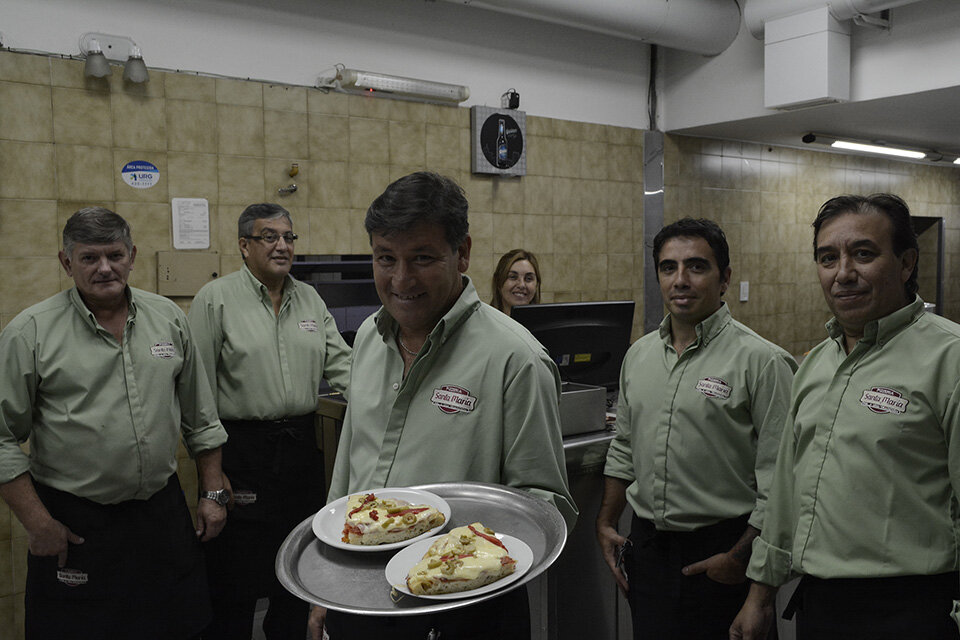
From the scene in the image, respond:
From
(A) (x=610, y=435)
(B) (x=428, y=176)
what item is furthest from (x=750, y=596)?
(B) (x=428, y=176)

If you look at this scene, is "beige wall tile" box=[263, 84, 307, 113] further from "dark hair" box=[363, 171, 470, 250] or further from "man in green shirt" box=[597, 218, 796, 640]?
"dark hair" box=[363, 171, 470, 250]

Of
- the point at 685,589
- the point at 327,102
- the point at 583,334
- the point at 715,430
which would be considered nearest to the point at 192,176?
the point at 327,102

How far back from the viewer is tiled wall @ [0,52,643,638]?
3199 millimetres

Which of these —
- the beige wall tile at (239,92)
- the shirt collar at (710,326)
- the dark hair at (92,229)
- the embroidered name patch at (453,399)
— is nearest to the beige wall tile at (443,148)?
the beige wall tile at (239,92)

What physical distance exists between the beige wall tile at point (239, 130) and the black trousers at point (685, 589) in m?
2.70

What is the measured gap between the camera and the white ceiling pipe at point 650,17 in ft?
13.5

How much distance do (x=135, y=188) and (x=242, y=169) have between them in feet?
1.68

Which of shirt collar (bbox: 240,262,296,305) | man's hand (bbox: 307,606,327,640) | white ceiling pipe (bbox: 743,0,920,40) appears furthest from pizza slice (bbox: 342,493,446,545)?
white ceiling pipe (bbox: 743,0,920,40)

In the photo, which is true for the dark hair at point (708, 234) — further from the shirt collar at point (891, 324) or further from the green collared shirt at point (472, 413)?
the green collared shirt at point (472, 413)

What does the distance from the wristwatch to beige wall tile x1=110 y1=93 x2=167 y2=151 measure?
5.51 ft

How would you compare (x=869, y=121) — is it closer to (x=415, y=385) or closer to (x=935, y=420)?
(x=935, y=420)

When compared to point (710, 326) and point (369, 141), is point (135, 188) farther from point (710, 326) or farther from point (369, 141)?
point (710, 326)

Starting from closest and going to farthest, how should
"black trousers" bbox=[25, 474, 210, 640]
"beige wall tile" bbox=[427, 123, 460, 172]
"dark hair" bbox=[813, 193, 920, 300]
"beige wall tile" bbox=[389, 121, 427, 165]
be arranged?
"dark hair" bbox=[813, 193, 920, 300]
"black trousers" bbox=[25, 474, 210, 640]
"beige wall tile" bbox=[389, 121, 427, 165]
"beige wall tile" bbox=[427, 123, 460, 172]

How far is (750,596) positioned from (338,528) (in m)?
1.09
